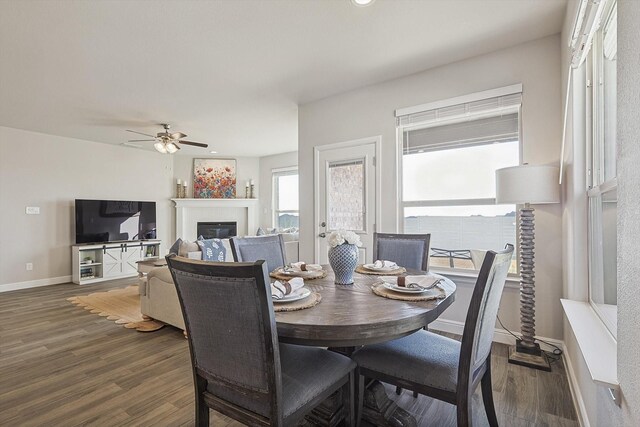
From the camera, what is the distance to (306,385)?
125 cm

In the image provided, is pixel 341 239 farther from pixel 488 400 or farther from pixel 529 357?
pixel 529 357

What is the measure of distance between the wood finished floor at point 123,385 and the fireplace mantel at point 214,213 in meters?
4.01

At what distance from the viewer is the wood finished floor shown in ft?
5.94

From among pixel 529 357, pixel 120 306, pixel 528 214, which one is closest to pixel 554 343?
pixel 529 357

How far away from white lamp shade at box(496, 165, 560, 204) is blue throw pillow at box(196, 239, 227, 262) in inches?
125

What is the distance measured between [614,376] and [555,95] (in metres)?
2.42

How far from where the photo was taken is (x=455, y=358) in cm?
145

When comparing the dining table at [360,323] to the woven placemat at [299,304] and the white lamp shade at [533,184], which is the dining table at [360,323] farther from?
the white lamp shade at [533,184]

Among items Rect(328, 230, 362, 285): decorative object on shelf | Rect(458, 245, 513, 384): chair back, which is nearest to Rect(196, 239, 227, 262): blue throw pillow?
Rect(328, 230, 362, 285): decorative object on shelf

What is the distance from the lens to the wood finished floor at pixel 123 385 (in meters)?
1.81

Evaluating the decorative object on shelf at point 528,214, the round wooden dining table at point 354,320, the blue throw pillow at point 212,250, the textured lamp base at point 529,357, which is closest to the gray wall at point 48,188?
the blue throw pillow at point 212,250

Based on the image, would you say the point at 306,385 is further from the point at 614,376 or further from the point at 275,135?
the point at 275,135

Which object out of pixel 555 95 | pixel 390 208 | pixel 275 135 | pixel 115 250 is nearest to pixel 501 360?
pixel 390 208

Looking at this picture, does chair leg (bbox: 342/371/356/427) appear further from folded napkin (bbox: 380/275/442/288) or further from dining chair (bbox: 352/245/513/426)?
folded napkin (bbox: 380/275/442/288)
